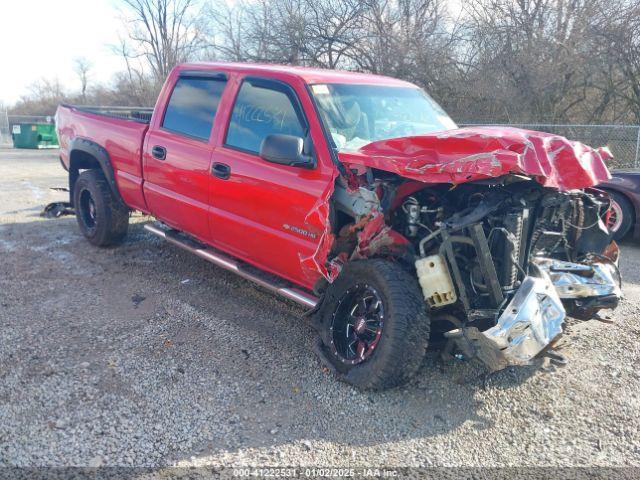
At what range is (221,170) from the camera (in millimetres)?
4355

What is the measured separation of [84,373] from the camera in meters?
3.48

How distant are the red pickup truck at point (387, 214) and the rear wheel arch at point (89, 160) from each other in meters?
1.17

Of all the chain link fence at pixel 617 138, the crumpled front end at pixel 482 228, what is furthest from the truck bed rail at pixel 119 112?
the chain link fence at pixel 617 138

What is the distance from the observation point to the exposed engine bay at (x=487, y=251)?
3.06 m

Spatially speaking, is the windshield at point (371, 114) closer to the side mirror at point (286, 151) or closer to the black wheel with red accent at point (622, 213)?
the side mirror at point (286, 151)

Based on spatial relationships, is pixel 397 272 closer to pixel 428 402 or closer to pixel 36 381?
pixel 428 402

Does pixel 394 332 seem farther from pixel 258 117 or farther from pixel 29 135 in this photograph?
pixel 29 135

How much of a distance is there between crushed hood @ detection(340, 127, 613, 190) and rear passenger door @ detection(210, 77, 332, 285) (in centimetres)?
49

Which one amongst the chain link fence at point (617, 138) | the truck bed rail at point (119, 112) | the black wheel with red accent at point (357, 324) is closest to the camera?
the black wheel with red accent at point (357, 324)

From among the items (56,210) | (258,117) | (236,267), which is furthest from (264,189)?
(56,210)

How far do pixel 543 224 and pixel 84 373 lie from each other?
319 cm

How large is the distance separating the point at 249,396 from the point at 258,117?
2116 millimetres

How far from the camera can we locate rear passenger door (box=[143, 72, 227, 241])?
4.63 meters

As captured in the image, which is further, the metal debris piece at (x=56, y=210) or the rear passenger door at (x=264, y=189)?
the metal debris piece at (x=56, y=210)
